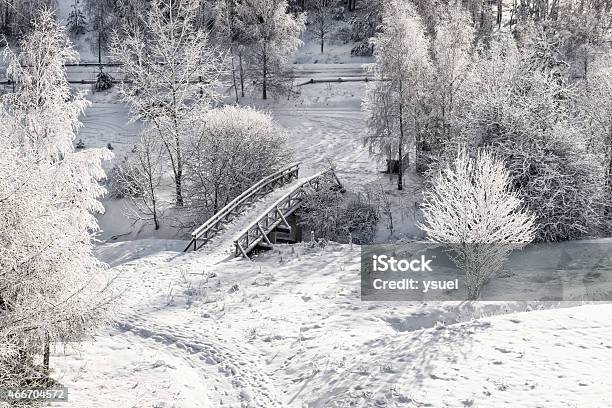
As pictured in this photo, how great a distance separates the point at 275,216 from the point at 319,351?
12.6 m

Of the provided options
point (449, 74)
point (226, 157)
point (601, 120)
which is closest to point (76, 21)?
point (226, 157)

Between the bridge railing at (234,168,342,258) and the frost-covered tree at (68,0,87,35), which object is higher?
the frost-covered tree at (68,0,87,35)

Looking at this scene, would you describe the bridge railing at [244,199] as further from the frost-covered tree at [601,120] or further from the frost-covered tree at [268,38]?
the frost-covered tree at [268,38]

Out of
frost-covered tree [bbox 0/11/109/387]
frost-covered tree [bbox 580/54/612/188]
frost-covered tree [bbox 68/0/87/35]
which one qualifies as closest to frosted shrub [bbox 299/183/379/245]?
frost-covered tree [bbox 580/54/612/188]

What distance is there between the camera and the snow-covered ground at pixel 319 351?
12773 millimetres

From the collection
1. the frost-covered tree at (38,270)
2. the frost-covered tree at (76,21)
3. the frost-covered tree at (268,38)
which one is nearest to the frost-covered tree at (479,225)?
the frost-covered tree at (38,270)

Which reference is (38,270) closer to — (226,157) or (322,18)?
(226,157)

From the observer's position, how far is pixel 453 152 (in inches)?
1156

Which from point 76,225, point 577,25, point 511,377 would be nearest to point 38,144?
point 76,225

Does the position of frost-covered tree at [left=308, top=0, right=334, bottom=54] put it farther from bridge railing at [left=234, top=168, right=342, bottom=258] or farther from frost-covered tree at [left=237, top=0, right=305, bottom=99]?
bridge railing at [left=234, top=168, right=342, bottom=258]

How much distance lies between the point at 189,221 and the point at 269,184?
4.68 meters

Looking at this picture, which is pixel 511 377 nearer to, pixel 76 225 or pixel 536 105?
pixel 76 225

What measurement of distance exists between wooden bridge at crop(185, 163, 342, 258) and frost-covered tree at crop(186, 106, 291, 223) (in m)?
1.36

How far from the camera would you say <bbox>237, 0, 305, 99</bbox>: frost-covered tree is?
47.4m
